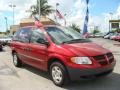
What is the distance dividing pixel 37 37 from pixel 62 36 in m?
0.96

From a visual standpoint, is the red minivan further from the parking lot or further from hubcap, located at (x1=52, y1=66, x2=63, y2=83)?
the parking lot

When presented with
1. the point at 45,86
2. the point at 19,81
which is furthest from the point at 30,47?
the point at 45,86

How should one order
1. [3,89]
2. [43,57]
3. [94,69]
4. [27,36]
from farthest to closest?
[27,36] < [43,57] < [3,89] < [94,69]

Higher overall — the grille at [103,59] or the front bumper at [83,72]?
the grille at [103,59]

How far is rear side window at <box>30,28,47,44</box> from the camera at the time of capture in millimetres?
8267

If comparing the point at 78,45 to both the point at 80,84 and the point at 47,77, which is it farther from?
the point at 47,77

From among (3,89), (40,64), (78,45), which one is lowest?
(3,89)

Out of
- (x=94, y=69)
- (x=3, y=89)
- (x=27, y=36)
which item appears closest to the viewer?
(x=94, y=69)

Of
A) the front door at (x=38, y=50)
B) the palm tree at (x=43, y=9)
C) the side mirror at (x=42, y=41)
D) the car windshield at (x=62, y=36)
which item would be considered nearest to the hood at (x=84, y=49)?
the car windshield at (x=62, y=36)

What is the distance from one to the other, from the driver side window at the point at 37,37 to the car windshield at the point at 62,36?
0.24m

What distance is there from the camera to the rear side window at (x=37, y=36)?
8267 millimetres

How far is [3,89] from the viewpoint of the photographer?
24.0 feet

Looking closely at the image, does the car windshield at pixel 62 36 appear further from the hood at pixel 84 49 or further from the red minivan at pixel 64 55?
the hood at pixel 84 49

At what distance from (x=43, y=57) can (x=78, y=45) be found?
1213mm
